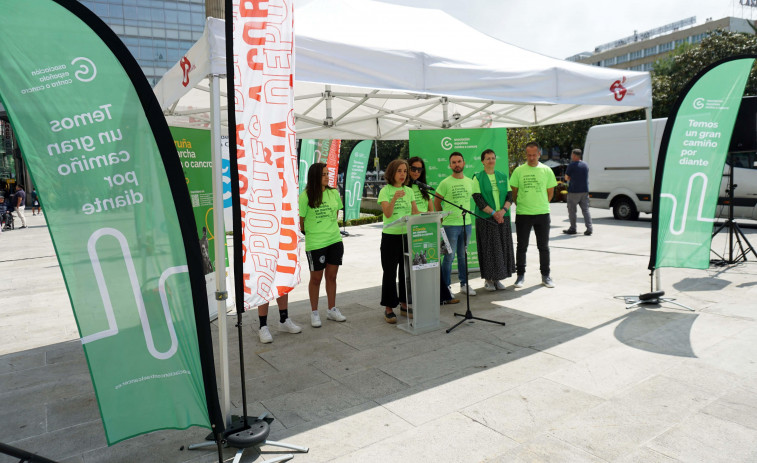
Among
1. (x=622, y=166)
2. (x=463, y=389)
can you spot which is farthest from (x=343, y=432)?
(x=622, y=166)

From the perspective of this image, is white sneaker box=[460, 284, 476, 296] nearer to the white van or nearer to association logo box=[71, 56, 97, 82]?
association logo box=[71, 56, 97, 82]

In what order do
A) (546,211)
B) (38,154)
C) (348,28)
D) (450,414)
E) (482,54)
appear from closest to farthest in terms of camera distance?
(38,154) → (450,414) → (348,28) → (482,54) → (546,211)

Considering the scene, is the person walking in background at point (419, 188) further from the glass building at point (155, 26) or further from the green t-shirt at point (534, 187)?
the glass building at point (155, 26)

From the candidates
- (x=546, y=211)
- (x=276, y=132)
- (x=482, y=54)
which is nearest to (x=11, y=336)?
(x=276, y=132)

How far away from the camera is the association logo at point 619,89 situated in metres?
5.18

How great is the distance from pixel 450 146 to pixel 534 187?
4.69ft

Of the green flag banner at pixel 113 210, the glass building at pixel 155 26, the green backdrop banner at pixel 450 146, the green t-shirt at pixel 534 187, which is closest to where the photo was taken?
the green flag banner at pixel 113 210

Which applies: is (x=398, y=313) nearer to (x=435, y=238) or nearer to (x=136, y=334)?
(x=435, y=238)

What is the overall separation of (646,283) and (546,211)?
1672 mm

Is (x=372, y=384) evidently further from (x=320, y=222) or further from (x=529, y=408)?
(x=320, y=222)

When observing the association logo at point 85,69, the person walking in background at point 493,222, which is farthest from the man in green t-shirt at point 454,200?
the association logo at point 85,69

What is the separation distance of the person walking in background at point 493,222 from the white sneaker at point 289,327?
262cm

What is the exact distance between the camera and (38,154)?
2.05m

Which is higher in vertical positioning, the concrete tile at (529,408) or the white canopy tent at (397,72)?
the white canopy tent at (397,72)
